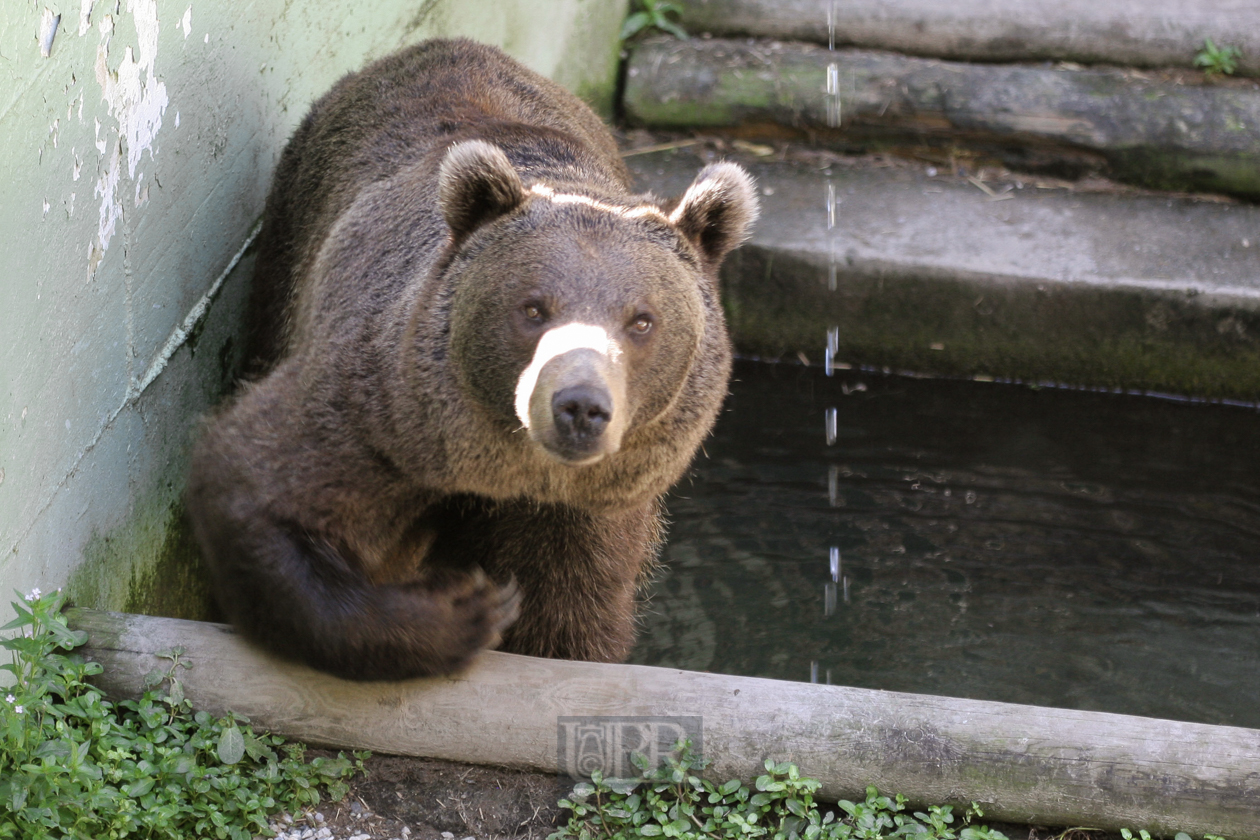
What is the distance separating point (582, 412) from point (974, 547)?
3.41 metres

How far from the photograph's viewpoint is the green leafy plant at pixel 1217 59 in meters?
7.57

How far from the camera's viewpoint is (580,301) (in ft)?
10.5

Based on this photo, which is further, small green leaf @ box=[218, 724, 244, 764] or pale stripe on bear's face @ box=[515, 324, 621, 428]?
small green leaf @ box=[218, 724, 244, 764]

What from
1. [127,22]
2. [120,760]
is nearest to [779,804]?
[120,760]

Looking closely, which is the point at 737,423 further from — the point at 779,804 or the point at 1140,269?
the point at 779,804

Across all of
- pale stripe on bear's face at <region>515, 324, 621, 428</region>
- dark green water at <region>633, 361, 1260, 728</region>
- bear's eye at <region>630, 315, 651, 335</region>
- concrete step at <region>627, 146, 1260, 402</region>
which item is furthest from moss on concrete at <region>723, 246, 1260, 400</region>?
pale stripe on bear's face at <region>515, 324, 621, 428</region>

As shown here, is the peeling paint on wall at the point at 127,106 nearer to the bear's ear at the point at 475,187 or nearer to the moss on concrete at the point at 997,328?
the bear's ear at the point at 475,187

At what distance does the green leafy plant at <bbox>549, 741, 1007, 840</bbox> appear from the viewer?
3.15 m

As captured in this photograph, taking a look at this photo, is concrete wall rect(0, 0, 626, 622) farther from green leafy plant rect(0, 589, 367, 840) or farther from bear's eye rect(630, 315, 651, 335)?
bear's eye rect(630, 315, 651, 335)

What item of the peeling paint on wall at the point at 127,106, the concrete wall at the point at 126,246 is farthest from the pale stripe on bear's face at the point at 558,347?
the peeling paint on wall at the point at 127,106

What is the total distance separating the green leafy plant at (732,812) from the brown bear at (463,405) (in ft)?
1.72

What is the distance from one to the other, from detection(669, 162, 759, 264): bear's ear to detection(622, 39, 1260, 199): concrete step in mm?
4317

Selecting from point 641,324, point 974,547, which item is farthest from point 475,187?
point 974,547

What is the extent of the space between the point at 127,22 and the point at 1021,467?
448 cm
